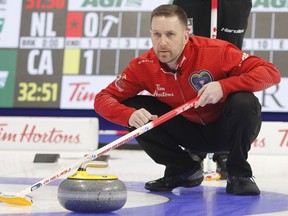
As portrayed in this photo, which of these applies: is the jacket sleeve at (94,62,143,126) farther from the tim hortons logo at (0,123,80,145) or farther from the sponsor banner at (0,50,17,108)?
the sponsor banner at (0,50,17,108)

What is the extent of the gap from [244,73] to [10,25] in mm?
4404

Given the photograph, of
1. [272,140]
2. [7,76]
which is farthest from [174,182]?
[7,76]

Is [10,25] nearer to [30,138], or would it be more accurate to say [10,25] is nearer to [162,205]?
[30,138]

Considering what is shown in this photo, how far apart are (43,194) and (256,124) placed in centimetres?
87

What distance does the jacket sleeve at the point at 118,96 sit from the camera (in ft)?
8.75

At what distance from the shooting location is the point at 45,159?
4.84 meters

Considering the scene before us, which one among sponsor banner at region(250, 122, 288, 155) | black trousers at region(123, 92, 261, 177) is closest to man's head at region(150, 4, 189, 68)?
black trousers at region(123, 92, 261, 177)

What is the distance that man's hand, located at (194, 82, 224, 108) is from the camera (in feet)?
8.21

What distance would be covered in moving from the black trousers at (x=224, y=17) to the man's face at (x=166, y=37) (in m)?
1.00

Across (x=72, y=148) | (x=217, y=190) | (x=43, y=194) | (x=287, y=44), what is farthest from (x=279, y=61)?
(x=43, y=194)

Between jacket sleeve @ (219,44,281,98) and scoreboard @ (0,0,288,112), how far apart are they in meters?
3.89

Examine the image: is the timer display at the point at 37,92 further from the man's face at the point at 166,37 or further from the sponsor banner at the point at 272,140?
the man's face at the point at 166,37

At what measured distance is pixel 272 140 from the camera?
19.1 feet

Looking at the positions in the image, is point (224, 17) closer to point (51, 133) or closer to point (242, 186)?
point (242, 186)
